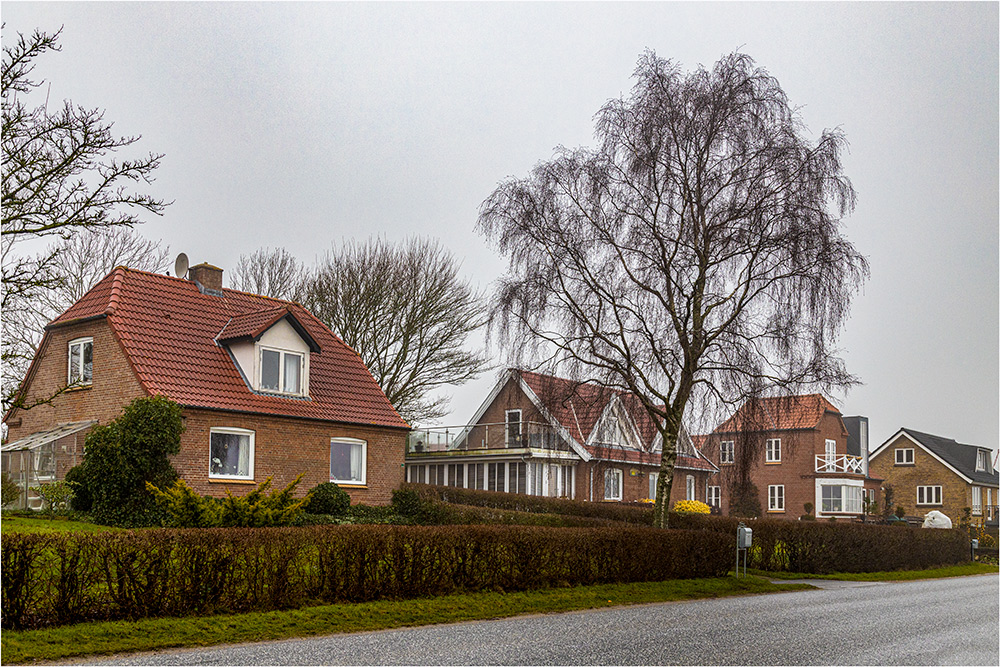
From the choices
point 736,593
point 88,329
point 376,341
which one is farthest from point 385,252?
point 736,593

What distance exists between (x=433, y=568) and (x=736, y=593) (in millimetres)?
7923

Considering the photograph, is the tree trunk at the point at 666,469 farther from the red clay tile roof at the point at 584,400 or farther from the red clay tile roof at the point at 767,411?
the red clay tile roof at the point at 767,411

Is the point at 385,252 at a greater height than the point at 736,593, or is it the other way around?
the point at 385,252

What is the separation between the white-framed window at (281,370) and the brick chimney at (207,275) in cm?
353

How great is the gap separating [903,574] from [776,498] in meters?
28.1

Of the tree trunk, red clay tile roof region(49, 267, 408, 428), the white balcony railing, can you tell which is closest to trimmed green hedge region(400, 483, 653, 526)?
red clay tile roof region(49, 267, 408, 428)

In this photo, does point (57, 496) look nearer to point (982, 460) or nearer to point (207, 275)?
point (207, 275)

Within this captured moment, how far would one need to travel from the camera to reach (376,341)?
3991 centimetres

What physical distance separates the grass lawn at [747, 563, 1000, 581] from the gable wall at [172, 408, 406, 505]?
11947mm

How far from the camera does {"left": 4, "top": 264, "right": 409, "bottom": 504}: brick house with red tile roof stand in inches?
1032

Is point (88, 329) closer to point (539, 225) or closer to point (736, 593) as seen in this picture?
point (539, 225)

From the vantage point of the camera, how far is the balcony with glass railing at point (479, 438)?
40.7m

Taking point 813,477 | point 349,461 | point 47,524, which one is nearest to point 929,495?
point 813,477

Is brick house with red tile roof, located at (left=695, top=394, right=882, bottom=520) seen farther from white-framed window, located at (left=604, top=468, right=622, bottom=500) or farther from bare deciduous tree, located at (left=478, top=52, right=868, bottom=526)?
bare deciduous tree, located at (left=478, top=52, right=868, bottom=526)
